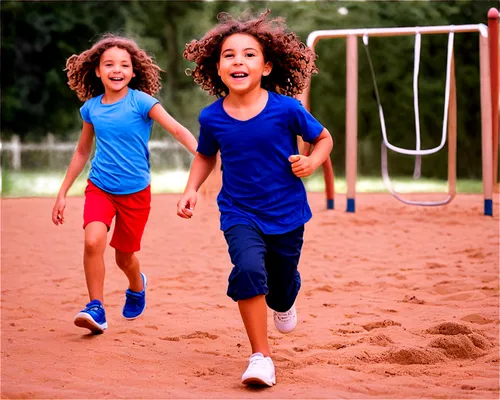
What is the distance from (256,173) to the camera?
12.9ft

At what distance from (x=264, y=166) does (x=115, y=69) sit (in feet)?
5.69

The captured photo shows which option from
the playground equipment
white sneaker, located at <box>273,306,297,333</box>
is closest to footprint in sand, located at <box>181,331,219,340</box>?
white sneaker, located at <box>273,306,297,333</box>

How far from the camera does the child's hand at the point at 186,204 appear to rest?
158 inches

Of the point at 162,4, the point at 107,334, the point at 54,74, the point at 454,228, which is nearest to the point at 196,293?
the point at 107,334

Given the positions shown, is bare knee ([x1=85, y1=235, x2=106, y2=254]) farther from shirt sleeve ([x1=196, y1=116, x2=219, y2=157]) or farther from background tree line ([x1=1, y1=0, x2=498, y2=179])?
background tree line ([x1=1, y1=0, x2=498, y2=179])

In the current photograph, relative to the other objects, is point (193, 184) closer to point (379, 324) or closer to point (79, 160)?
point (79, 160)

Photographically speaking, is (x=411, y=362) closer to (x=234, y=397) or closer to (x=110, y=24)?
(x=234, y=397)

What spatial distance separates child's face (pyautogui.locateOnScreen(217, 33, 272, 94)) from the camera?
13.1ft

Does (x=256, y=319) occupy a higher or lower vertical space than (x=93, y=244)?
lower

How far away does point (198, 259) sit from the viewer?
827cm

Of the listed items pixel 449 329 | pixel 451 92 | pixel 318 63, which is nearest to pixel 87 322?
pixel 449 329

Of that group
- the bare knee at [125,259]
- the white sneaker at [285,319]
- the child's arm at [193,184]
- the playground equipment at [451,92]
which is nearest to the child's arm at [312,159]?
the child's arm at [193,184]

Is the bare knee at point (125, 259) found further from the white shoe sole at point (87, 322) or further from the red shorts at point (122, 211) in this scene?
the white shoe sole at point (87, 322)

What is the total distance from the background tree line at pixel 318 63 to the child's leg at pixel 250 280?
2178 centimetres
